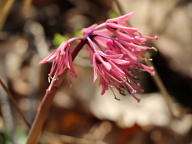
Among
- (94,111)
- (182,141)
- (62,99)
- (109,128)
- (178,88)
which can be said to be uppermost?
(62,99)

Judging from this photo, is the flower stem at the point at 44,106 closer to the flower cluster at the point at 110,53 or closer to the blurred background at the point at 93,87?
the flower cluster at the point at 110,53

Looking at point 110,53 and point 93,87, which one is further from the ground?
point 110,53

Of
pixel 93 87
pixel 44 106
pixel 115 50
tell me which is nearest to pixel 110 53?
pixel 115 50

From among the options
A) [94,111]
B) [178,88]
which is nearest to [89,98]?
[94,111]

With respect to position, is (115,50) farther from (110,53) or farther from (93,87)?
(93,87)

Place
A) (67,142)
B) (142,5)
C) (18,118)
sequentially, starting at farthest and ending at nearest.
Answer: (142,5), (18,118), (67,142)

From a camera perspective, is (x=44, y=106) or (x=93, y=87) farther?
(x=93, y=87)

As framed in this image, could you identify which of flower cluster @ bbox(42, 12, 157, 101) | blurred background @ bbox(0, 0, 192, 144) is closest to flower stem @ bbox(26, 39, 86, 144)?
flower cluster @ bbox(42, 12, 157, 101)

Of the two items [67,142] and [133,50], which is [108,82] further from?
[67,142]

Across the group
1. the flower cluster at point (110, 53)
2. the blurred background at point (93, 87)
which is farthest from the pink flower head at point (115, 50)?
the blurred background at point (93, 87)
